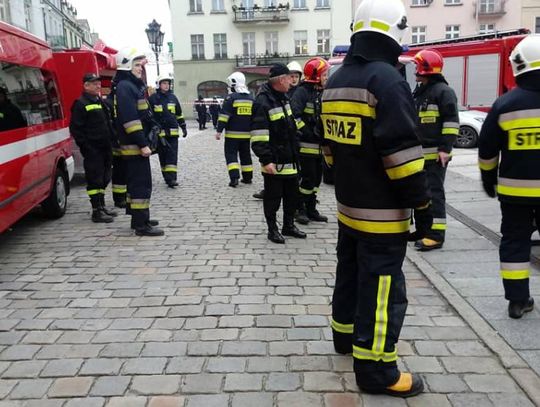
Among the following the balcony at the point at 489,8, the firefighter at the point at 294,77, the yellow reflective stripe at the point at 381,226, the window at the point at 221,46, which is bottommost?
the yellow reflective stripe at the point at 381,226

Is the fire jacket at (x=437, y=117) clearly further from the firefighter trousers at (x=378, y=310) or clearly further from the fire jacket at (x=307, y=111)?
the firefighter trousers at (x=378, y=310)

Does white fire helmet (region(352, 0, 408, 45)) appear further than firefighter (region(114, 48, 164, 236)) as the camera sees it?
No

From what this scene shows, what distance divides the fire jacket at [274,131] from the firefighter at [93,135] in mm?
2624

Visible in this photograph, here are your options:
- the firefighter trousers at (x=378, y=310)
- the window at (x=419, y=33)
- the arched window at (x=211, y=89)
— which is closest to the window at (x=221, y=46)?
the arched window at (x=211, y=89)

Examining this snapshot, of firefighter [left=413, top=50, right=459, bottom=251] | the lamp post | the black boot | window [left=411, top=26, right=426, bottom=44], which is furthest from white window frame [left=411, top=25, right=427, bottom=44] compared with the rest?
the black boot

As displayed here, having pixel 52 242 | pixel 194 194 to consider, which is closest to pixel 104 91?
pixel 194 194

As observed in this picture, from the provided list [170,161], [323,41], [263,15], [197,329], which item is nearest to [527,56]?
[197,329]

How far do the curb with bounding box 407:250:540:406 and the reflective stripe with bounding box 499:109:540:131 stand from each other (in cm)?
143

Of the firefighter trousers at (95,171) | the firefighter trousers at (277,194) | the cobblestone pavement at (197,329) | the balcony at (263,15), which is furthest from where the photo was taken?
the balcony at (263,15)

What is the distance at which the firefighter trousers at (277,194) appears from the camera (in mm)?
6312

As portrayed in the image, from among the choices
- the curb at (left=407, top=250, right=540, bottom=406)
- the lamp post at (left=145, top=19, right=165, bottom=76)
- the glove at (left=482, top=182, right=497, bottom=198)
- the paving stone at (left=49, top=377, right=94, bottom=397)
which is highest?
the lamp post at (left=145, top=19, right=165, bottom=76)

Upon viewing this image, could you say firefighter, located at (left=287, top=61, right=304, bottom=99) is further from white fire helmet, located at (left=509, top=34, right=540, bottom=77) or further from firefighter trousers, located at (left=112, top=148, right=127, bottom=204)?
white fire helmet, located at (left=509, top=34, right=540, bottom=77)

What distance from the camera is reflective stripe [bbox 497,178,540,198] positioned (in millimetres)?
3896

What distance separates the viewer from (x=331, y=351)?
368cm
